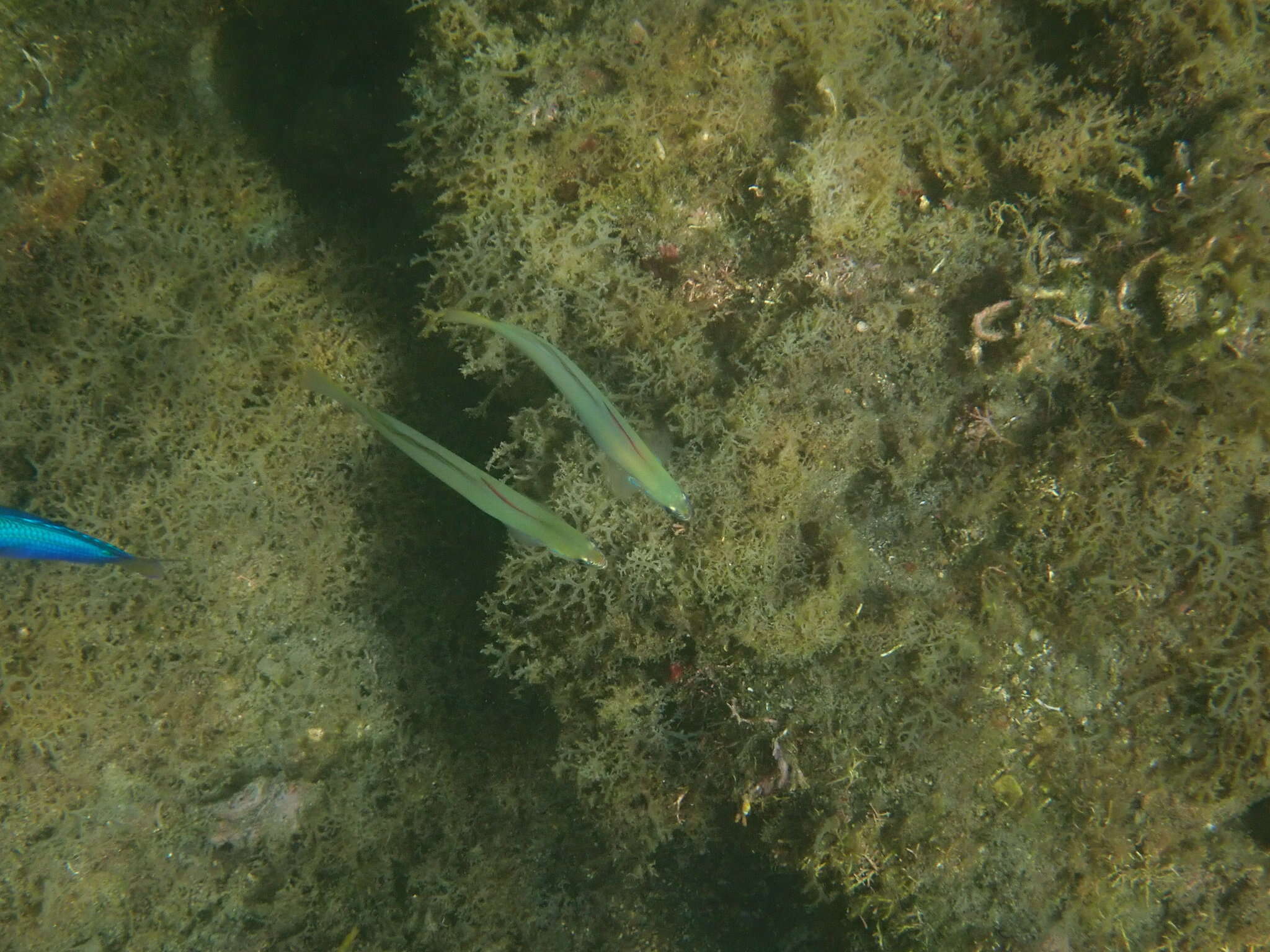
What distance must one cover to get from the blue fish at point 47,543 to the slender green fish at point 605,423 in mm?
1893

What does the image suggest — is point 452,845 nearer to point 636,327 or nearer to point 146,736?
point 146,736

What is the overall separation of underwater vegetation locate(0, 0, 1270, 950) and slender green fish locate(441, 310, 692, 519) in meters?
0.84

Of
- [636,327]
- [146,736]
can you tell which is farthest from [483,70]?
[146,736]

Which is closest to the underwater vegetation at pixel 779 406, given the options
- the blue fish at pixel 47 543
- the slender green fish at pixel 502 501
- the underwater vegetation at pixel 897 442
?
the underwater vegetation at pixel 897 442

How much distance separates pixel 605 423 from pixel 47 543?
2410mm

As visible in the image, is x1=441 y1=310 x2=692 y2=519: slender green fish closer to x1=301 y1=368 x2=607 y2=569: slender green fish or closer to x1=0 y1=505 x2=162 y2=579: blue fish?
x1=301 y1=368 x2=607 y2=569: slender green fish

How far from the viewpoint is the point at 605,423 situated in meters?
2.71

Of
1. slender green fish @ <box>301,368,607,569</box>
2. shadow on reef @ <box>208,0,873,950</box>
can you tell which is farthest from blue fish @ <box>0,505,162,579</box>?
shadow on reef @ <box>208,0,873,950</box>

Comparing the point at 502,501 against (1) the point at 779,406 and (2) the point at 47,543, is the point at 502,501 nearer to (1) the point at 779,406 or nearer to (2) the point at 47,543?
(1) the point at 779,406

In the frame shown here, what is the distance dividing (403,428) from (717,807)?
3.13 m

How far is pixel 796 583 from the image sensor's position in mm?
3576

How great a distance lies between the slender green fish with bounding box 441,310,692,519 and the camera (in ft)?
8.89

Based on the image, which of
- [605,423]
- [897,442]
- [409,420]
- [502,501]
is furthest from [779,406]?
[409,420]

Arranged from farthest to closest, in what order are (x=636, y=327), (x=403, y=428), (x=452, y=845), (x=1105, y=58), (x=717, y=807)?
(x=452, y=845), (x=717, y=807), (x=636, y=327), (x=1105, y=58), (x=403, y=428)
